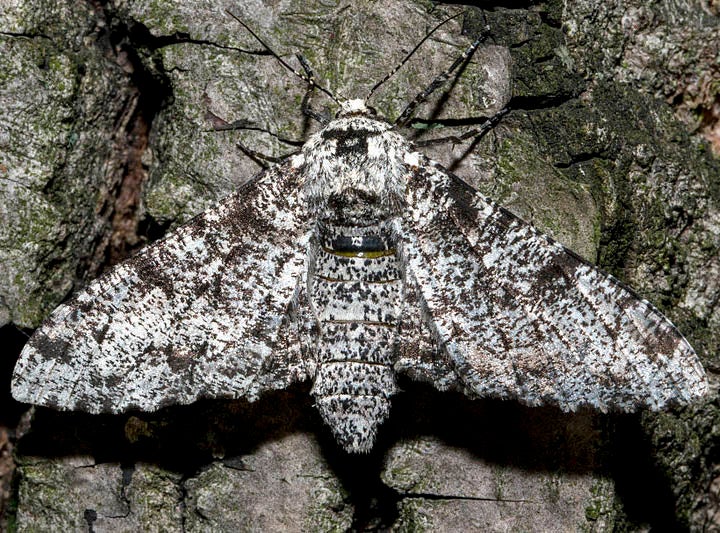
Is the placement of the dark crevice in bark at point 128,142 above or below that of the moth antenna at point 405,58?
below

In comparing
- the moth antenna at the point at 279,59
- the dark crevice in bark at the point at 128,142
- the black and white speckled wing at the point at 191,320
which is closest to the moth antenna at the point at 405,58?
the moth antenna at the point at 279,59

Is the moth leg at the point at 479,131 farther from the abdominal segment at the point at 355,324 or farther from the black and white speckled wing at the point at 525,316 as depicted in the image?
the abdominal segment at the point at 355,324

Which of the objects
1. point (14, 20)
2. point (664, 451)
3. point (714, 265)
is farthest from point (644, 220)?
point (14, 20)

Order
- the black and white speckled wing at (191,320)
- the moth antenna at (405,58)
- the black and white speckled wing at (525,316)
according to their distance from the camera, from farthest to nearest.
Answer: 1. the moth antenna at (405,58)
2. the black and white speckled wing at (191,320)
3. the black and white speckled wing at (525,316)

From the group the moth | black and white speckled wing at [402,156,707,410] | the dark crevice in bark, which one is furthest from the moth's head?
the dark crevice in bark

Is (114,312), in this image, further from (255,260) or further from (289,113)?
(289,113)

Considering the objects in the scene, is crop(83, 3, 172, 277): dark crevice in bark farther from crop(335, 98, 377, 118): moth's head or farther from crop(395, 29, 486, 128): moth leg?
crop(395, 29, 486, 128): moth leg

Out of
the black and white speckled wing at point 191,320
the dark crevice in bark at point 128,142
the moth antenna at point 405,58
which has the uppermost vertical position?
the moth antenna at point 405,58

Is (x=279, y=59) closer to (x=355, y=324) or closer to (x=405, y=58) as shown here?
(x=405, y=58)

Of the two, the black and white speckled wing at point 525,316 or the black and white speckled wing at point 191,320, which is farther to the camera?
the black and white speckled wing at point 191,320
